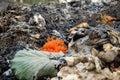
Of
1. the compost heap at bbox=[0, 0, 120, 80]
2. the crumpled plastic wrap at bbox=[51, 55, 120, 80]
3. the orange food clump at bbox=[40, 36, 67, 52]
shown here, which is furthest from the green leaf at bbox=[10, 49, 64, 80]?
the orange food clump at bbox=[40, 36, 67, 52]

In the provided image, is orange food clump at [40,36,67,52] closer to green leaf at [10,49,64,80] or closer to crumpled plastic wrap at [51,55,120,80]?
green leaf at [10,49,64,80]

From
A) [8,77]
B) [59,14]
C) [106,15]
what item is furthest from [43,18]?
[8,77]

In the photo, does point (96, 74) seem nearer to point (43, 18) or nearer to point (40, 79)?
point (40, 79)

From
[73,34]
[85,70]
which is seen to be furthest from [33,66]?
[73,34]

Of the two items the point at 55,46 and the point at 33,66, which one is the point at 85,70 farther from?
the point at 55,46

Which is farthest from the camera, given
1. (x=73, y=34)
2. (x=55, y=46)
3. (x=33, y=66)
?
(x=73, y=34)

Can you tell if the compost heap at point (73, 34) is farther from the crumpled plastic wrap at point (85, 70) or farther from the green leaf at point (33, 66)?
the green leaf at point (33, 66)
